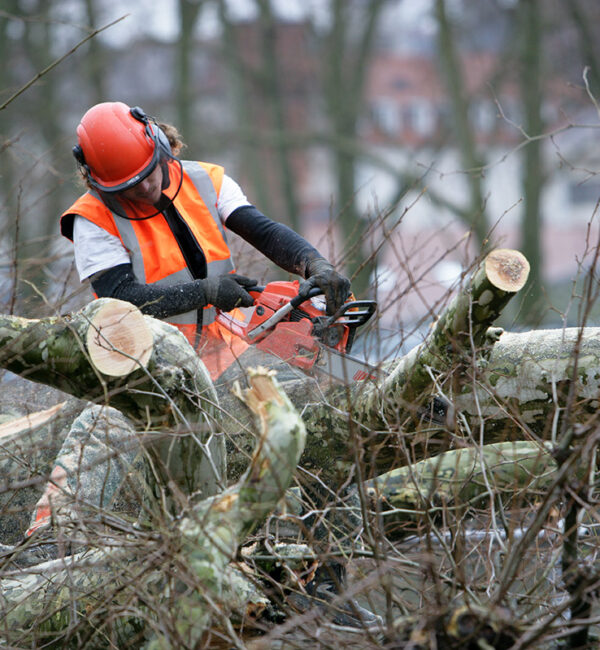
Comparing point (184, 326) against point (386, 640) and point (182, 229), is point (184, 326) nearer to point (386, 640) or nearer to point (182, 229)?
point (182, 229)

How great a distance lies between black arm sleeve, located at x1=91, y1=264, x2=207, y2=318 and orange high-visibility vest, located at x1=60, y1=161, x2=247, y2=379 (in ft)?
0.34

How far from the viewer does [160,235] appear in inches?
159

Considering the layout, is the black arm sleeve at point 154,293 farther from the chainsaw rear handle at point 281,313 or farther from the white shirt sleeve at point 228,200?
the white shirt sleeve at point 228,200

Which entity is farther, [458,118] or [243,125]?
[243,125]

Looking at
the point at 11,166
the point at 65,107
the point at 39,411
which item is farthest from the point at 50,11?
the point at 39,411

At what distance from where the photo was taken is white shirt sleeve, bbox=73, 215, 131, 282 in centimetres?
388

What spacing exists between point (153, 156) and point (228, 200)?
54cm

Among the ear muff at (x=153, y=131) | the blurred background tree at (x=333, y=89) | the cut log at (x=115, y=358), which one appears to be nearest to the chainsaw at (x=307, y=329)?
the cut log at (x=115, y=358)

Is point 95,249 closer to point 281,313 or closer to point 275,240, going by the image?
point 275,240

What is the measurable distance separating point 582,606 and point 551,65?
1744 cm

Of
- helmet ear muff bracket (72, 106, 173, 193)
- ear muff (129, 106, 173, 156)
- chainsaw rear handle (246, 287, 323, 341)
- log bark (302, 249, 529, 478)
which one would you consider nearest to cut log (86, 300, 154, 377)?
log bark (302, 249, 529, 478)

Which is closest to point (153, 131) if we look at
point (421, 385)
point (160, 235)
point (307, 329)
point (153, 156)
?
point (153, 156)

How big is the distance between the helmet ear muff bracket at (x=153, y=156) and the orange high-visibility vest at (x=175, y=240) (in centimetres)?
12

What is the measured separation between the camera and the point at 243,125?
20.1m
